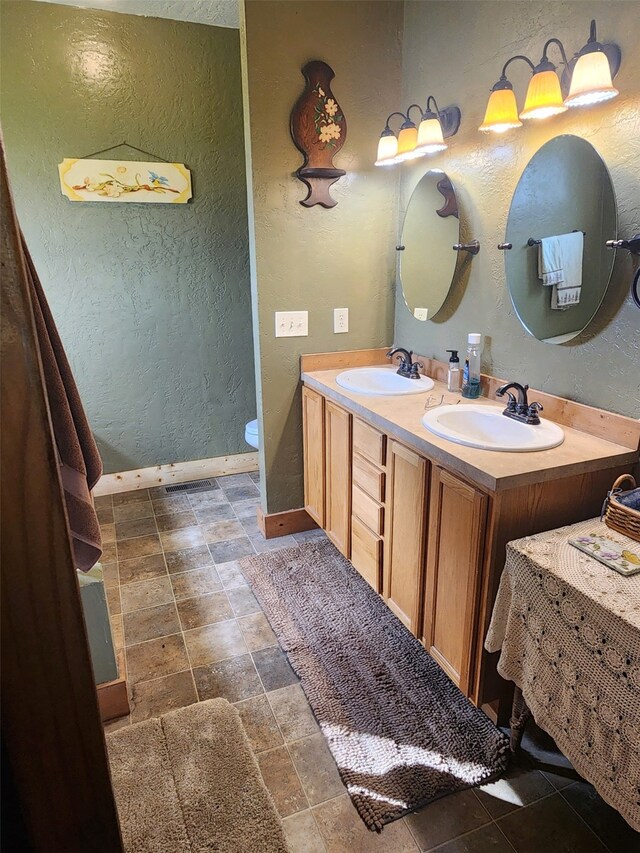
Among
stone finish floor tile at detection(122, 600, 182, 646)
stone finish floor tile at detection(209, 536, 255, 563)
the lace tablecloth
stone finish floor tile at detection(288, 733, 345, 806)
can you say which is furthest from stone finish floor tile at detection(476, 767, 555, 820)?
stone finish floor tile at detection(209, 536, 255, 563)

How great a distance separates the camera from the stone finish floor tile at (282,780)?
57.5 inches

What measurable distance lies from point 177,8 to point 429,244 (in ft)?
6.02

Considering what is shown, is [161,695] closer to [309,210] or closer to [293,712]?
[293,712]

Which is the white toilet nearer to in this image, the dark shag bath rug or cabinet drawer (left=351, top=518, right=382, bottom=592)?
the dark shag bath rug

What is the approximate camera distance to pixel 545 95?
1.57 meters

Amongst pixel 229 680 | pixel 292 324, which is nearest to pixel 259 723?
pixel 229 680

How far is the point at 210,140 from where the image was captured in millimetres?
3094

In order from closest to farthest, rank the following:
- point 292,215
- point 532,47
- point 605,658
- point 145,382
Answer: point 605,658 < point 532,47 < point 292,215 < point 145,382

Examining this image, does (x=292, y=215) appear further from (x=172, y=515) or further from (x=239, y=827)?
(x=239, y=827)

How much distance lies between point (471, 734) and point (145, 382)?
261cm

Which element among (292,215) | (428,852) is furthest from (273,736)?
(292,215)

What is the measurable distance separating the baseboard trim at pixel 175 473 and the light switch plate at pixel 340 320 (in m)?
1.36

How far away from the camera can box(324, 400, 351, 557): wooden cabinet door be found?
2.30 meters

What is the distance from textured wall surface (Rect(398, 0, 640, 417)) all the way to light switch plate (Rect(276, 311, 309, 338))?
21.5 inches
